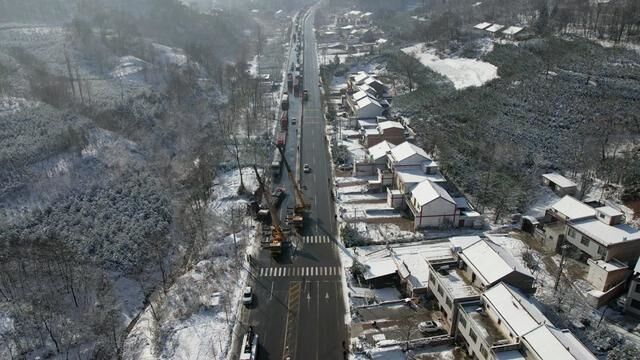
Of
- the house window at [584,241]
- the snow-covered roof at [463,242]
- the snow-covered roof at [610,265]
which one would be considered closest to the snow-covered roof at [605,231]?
the house window at [584,241]

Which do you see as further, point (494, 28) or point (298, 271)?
point (494, 28)

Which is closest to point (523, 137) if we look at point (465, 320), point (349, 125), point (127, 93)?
point (349, 125)

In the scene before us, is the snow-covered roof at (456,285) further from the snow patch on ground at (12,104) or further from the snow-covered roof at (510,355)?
the snow patch on ground at (12,104)

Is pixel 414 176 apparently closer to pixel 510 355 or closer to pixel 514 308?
pixel 514 308

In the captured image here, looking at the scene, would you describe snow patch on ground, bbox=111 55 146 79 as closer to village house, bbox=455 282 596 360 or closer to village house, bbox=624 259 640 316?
village house, bbox=455 282 596 360

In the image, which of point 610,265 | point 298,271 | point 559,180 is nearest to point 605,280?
point 610,265

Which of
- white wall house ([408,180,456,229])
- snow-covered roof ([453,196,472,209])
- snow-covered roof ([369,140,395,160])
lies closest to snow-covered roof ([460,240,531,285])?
white wall house ([408,180,456,229])

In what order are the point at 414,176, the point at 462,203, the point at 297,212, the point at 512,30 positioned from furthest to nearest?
1. the point at 512,30
2. the point at 414,176
3. the point at 297,212
4. the point at 462,203
